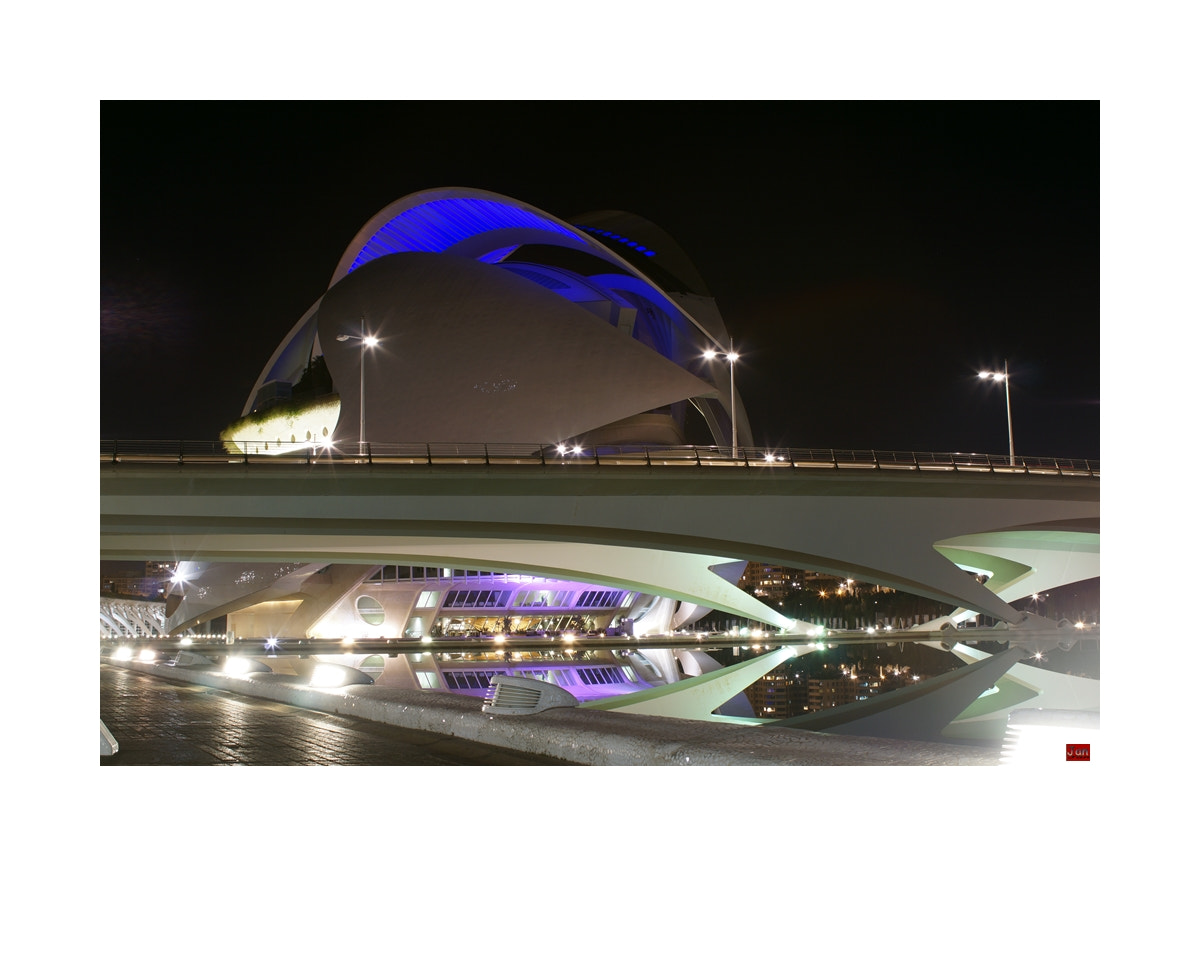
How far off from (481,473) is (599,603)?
19247 mm

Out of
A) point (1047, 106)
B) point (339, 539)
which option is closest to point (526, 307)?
point (339, 539)

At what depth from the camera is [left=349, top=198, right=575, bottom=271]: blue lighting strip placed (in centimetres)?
3472

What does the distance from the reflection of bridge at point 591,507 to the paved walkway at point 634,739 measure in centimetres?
1214

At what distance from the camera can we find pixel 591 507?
66.8 ft

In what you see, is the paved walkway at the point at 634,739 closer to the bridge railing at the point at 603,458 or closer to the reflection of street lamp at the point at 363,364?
the bridge railing at the point at 603,458

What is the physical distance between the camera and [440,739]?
20.4 ft

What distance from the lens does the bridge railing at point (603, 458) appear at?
722 inches

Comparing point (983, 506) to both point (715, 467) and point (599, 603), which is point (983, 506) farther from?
point (599, 603)

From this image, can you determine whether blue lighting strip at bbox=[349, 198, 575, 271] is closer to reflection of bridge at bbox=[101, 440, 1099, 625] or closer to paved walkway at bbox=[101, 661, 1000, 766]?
reflection of bridge at bbox=[101, 440, 1099, 625]

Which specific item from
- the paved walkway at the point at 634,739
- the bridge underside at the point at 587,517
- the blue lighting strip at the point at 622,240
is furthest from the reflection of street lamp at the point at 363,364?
the paved walkway at the point at 634,739

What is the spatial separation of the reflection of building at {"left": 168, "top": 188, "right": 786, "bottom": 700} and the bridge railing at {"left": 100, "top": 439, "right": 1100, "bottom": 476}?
2.68 feet

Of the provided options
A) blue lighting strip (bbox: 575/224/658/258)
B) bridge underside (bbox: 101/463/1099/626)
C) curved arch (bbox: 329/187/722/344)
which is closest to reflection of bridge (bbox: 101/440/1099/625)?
bridge underside (bbox: 101/463/1099/626)

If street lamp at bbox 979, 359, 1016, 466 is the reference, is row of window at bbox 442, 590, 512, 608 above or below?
below

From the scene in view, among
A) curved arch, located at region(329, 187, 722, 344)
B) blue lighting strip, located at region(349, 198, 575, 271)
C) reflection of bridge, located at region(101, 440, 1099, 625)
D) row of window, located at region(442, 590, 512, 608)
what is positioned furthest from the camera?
row of window, located at region(442, 590, 512, 608)
